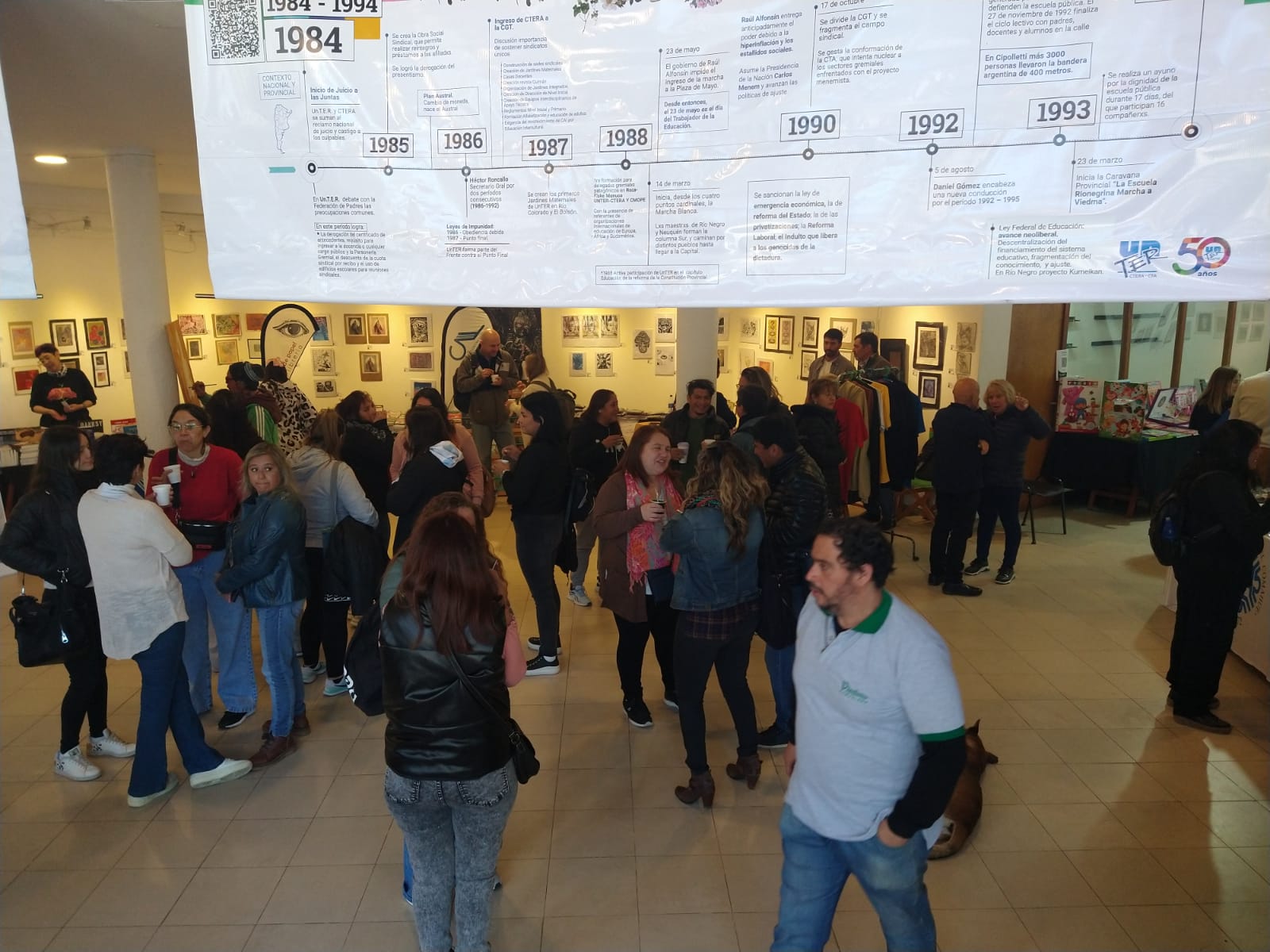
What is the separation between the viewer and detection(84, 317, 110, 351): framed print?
11.2 m

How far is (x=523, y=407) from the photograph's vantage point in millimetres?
4922

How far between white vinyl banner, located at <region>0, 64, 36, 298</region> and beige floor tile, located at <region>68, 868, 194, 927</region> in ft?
7.76

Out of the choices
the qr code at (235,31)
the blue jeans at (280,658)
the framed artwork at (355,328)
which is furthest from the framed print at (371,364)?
the qr code at (235,31)

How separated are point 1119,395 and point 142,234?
30.6 ft

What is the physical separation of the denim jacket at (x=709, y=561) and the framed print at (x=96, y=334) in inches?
415

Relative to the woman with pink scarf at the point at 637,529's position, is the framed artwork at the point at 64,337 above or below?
above


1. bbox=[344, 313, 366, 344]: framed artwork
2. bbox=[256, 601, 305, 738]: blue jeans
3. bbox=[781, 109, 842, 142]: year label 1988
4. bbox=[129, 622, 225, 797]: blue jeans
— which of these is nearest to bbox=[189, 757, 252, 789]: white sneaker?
bbox=[129, 622, 225, 797]: blue jeans

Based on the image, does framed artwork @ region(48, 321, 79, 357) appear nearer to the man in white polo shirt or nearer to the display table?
the man in white polo shirt

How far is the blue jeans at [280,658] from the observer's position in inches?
172

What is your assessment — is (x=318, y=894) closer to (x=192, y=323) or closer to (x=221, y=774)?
(x=221, y=774)

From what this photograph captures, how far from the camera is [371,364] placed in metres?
11.9

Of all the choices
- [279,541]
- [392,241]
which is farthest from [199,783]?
[392,241]

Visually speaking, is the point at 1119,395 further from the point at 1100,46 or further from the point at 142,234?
the point at 142,234

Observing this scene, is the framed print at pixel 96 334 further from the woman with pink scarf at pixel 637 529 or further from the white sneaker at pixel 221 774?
the woman with pink scarf at pixel 637 529
